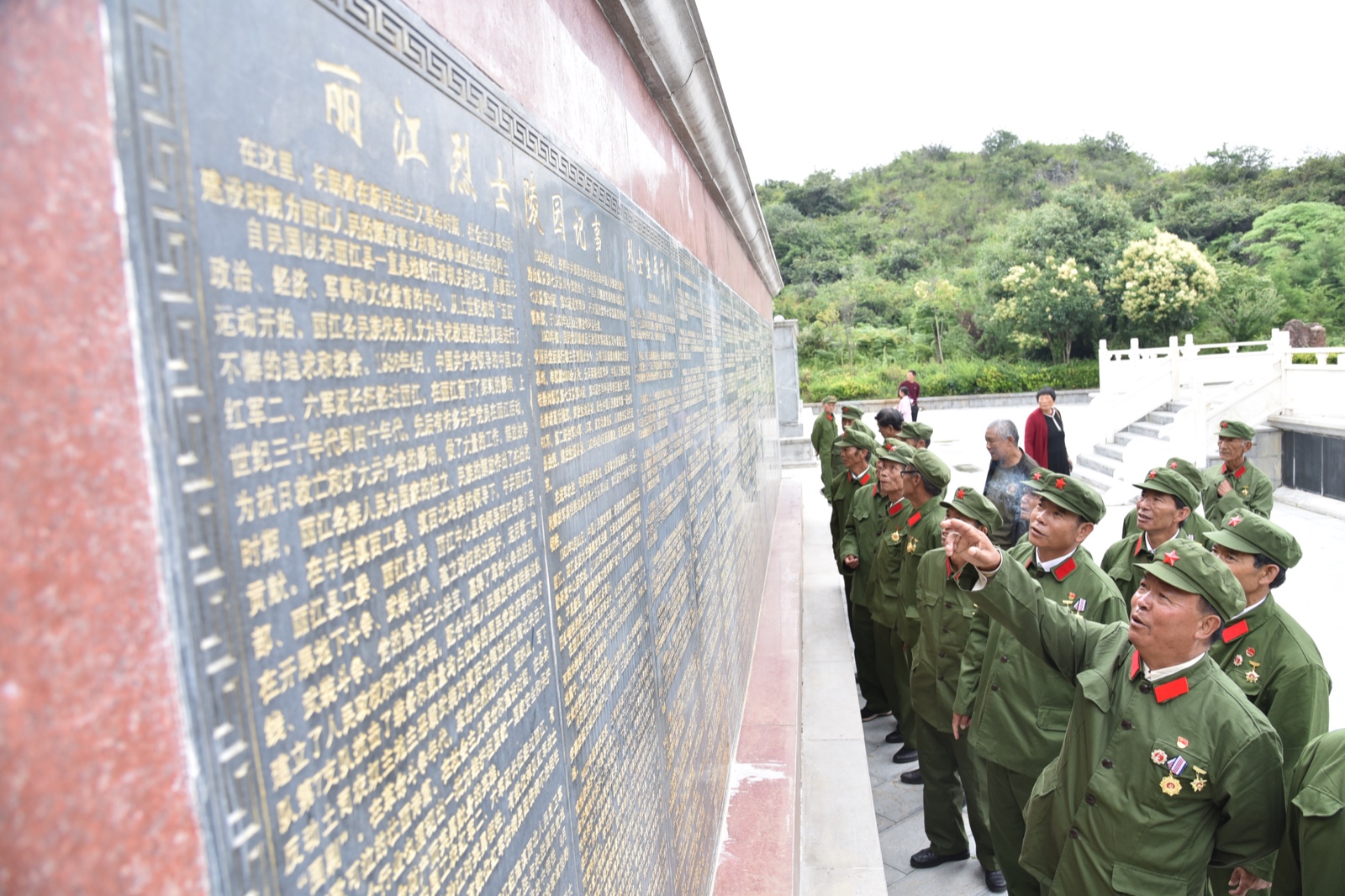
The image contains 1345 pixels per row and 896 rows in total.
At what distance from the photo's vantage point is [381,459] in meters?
0.98

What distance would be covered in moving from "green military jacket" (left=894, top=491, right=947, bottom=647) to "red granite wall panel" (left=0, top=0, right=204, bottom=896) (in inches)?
166

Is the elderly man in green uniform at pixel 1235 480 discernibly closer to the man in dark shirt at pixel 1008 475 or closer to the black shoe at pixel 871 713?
the man in dark shirt at pixel 1008 475

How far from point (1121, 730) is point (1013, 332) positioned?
33.2 m

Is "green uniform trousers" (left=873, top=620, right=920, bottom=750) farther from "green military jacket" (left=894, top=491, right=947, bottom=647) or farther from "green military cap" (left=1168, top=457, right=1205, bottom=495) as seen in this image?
"green military cap" (left=1168, top=457, right=1205, bottom=495)

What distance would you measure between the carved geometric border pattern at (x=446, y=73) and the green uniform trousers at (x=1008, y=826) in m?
2.78

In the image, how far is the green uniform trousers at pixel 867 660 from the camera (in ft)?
19.9

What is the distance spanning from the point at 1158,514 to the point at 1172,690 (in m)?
2.04

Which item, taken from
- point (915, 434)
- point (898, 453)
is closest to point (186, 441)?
point (898, 453)

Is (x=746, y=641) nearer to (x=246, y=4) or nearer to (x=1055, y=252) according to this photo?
(x=246, y=4)

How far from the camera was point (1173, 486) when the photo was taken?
422cm

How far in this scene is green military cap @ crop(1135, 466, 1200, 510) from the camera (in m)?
4.18

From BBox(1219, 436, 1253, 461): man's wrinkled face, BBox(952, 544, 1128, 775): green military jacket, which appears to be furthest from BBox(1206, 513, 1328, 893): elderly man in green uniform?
BBox(1219, 436, 1253, 461): man's wrinkled face

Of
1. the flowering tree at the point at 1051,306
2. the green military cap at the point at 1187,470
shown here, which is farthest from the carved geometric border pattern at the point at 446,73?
the flowering tree at the point at 1051,306

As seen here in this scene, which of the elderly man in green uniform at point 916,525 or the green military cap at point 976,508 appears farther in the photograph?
the elderly man in green uniform at point 916,525
